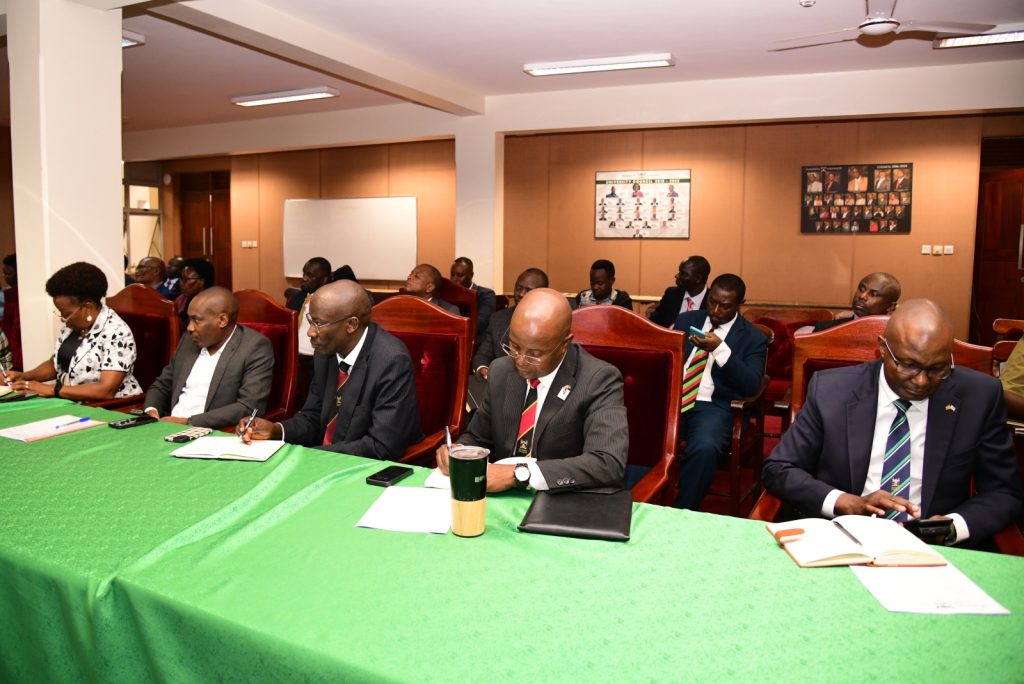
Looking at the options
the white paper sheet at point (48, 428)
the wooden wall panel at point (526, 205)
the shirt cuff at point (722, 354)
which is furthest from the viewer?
the wooden wall panel at point (526, 205)

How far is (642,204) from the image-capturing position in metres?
8.12

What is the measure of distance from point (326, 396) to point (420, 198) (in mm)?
6917

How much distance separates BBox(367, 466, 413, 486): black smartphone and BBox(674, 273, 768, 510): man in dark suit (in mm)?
1695

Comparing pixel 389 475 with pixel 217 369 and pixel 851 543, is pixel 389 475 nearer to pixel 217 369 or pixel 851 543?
pixel 851 543

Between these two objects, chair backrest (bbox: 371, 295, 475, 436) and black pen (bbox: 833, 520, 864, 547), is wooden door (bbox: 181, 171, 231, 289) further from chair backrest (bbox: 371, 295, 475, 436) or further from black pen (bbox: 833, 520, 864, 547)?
black pen (bbox: 833, 520, 864, 547)

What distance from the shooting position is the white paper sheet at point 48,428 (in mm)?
2299

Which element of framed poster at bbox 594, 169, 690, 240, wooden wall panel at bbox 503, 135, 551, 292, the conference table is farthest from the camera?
wooden wall panel at bbox 503, 135, 551, 292

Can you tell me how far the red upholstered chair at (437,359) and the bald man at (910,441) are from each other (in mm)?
1308

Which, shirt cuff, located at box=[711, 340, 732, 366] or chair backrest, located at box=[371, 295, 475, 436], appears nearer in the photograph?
chair backrest, located at box=[371, 295, 475, 436]

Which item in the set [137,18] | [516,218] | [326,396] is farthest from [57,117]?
[516,218]

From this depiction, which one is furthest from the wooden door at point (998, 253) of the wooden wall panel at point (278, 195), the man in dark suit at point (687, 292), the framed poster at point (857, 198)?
the wooden wall panel at point (278, 195)

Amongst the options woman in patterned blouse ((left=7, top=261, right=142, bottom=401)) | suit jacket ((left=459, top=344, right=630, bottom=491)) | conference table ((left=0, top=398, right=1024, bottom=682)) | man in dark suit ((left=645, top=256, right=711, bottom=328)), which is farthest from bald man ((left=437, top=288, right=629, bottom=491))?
man in dark suit ((left=645, top=256, right=711, bottom=328))

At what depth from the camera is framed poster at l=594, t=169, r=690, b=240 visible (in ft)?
26.2

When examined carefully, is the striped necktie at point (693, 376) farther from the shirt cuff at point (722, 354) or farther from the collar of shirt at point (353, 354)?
the collar of shirt at point (353, 354)
